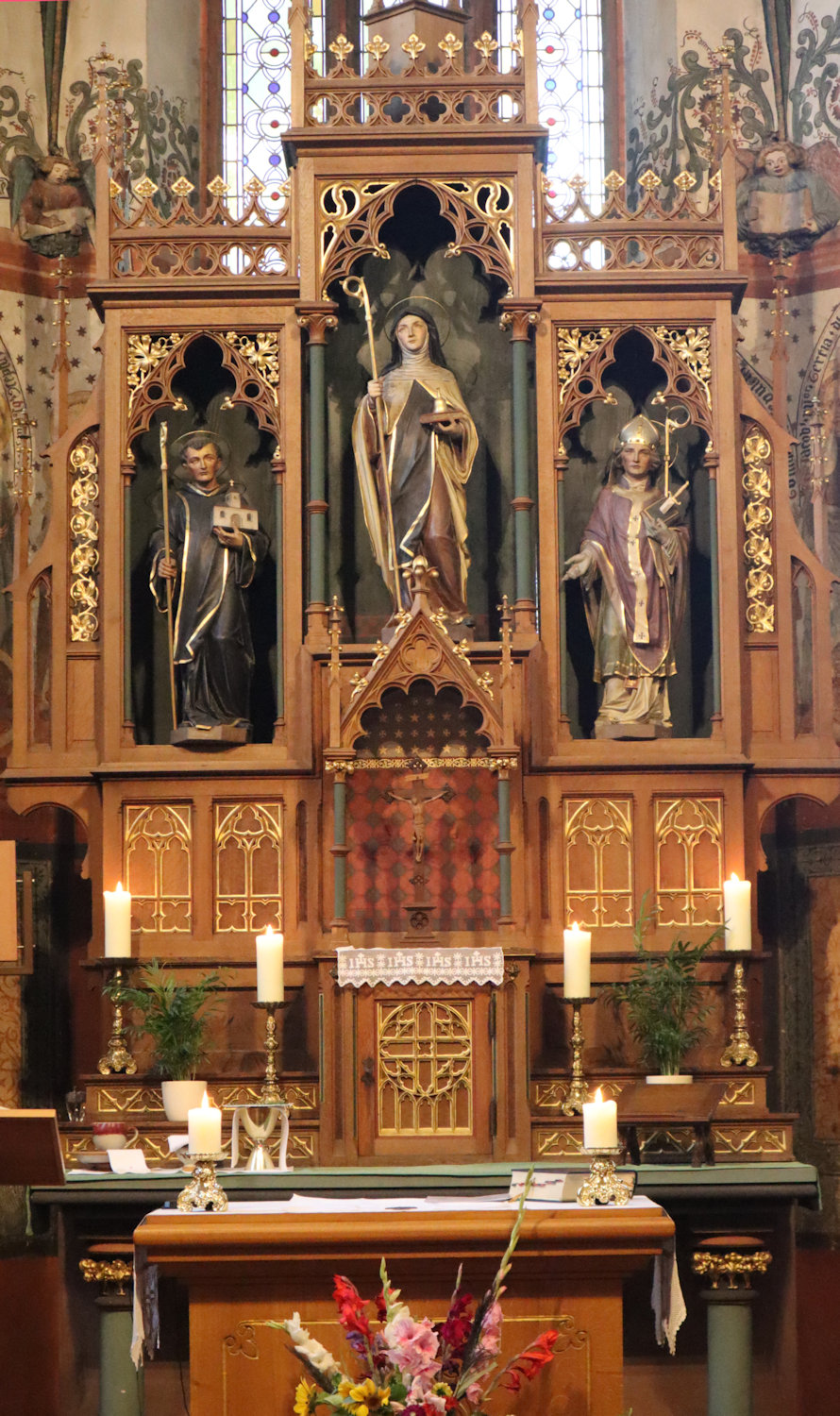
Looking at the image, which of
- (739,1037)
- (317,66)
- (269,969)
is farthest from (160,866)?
(317,66)

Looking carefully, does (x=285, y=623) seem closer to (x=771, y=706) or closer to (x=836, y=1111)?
(x=771, y=706)

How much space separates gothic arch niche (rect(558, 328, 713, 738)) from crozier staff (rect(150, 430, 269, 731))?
180 cm

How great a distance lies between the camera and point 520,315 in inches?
438

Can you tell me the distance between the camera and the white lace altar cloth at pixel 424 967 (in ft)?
32.9

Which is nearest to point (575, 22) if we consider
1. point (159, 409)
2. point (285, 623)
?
point (159, 409)

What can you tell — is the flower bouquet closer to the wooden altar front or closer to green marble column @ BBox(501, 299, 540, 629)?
the wooden altar front

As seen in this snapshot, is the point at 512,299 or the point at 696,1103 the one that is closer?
the point at 696,1103

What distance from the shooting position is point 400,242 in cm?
1184

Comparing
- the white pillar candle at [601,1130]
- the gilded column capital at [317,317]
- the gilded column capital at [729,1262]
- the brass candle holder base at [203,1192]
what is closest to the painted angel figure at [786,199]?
the gilded column capital at [317,317]

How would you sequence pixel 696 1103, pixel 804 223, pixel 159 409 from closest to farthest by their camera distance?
pixel 696 1103, pixel 159 409, pixel 804 223

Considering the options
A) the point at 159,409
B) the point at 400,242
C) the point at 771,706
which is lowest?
the point at 771,706

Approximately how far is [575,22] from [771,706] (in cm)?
619

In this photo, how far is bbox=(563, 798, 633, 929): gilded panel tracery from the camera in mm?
10688

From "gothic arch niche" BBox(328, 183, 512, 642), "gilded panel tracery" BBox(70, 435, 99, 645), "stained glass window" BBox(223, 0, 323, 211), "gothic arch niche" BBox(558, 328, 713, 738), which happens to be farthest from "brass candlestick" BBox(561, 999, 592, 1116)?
"stained glass window" BBox(223, 0, 323, 211)
